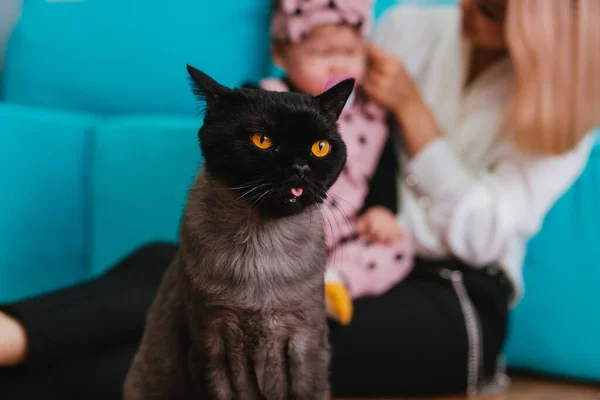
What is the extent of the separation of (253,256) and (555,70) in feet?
2.83

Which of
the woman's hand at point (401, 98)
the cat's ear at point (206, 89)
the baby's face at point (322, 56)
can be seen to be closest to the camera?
the cat's ear at point (206, 89)

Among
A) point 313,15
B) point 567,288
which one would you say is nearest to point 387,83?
point 313,15

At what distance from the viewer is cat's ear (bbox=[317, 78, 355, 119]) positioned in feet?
1.75

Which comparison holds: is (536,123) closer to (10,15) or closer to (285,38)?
(285,38)

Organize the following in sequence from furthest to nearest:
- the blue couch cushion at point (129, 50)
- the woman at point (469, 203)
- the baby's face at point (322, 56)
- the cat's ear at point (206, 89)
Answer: the blue couch cushion at point (129, 50) < the woman at point (469, 203) < the baby's face at point (322, 56) < the cat's ear at point (206, 89)

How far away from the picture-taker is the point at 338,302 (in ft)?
3.23

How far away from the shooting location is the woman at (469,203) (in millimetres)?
1080

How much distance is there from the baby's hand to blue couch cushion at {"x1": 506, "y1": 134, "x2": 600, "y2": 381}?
403 millimetres

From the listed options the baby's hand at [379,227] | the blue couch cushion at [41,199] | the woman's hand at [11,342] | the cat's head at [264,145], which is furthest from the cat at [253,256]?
the blue couch cushion at [41,199]

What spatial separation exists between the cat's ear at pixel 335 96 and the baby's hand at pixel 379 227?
2.00 feet

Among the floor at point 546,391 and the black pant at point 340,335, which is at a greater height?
the black pant at point 340,335

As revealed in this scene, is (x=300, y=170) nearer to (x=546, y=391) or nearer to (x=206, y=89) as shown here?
(x=206, y=89)

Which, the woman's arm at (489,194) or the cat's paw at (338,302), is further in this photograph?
the woman's arm at (489,194)

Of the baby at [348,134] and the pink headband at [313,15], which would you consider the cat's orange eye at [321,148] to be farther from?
the pink headband at [313,15]
